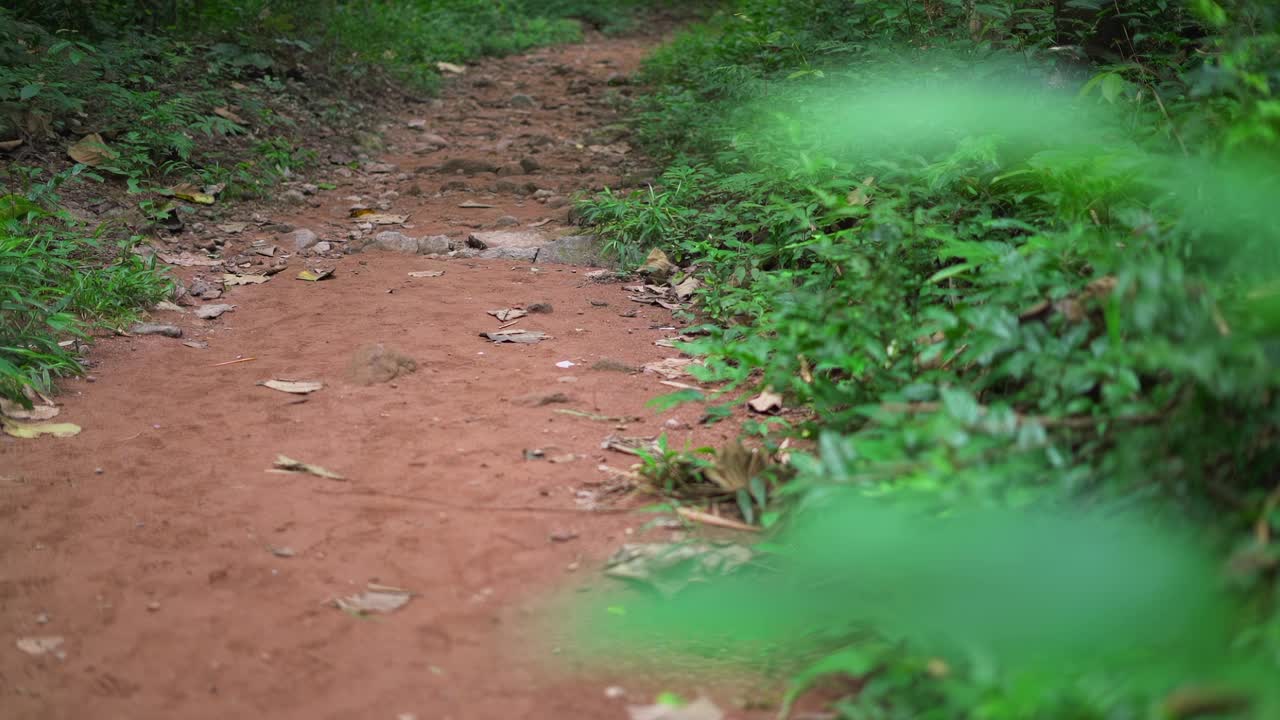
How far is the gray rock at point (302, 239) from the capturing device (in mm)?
5414

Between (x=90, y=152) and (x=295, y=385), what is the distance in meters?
3.37

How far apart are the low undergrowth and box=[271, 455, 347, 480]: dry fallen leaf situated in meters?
1.14

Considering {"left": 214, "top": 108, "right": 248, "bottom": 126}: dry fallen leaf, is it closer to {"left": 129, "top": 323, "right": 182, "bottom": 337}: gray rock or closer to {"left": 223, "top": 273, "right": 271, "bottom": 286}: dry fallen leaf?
{"left": 223, "top": 273, "right": 271, "bottom": 286}: dry fallen leaf

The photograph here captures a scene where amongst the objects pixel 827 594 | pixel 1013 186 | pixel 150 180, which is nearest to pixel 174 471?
pixel 827 594

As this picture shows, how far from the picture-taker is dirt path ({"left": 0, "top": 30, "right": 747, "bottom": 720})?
197cm

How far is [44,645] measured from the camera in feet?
6.84

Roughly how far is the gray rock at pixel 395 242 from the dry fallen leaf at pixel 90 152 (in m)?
1.83

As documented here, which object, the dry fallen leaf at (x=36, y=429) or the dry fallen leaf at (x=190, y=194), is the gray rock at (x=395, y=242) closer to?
the dry fallen leaf at (x=190, y=194)

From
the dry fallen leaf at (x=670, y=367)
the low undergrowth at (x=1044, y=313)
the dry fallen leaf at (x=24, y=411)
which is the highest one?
the low undergrowth at (x=1044, y=313)

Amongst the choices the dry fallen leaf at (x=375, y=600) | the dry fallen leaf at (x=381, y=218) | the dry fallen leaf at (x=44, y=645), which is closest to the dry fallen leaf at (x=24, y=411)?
the dry fallen leaf at (x=44, y=645)

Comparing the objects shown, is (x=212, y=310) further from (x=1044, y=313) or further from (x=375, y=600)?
(x=1044, y=313)

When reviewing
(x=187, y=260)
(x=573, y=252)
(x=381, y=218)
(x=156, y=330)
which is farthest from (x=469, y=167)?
(x=156, y=330)

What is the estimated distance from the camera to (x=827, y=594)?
1.92m

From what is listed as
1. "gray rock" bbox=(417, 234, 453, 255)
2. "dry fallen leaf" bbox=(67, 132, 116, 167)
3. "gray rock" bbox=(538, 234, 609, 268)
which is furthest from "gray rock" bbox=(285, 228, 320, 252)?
"gray rock" bbox=(538, 234, 609, 268)
